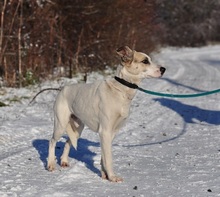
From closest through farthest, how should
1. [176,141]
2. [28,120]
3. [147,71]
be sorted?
1. [147,71]
2. [176,141]
3. [28,120]

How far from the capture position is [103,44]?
23906mm

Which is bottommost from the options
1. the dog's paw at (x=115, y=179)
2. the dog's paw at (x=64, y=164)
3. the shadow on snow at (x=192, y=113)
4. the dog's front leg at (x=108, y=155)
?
the shadow on snow at (x=192, y=113)

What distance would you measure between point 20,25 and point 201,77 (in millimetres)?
9259

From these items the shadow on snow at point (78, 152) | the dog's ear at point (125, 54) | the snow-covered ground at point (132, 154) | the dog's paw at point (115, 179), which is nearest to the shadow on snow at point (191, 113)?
the snow-covered ground at point (132, 154)

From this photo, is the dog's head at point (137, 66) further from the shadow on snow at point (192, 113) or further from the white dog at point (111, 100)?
the shadow on snow at point (192, 113)

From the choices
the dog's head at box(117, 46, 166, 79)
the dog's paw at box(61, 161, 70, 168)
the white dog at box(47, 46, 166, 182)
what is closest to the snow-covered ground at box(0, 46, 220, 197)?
the dog's paw at box(61, 161, 70, 168)

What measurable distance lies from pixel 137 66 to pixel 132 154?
7.23 ft

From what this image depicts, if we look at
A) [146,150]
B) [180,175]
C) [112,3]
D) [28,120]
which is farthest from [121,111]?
[112,3]

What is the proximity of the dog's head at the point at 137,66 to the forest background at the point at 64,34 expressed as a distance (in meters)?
11.2

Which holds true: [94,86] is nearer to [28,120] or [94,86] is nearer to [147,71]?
[147,71]

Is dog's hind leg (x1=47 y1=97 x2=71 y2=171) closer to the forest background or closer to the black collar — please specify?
the black collar

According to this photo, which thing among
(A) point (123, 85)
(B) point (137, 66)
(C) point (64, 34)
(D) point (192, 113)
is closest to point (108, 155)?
(A) point (123, 85)

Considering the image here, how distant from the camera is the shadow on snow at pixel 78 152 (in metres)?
7.81

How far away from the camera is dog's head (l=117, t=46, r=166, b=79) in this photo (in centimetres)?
671
